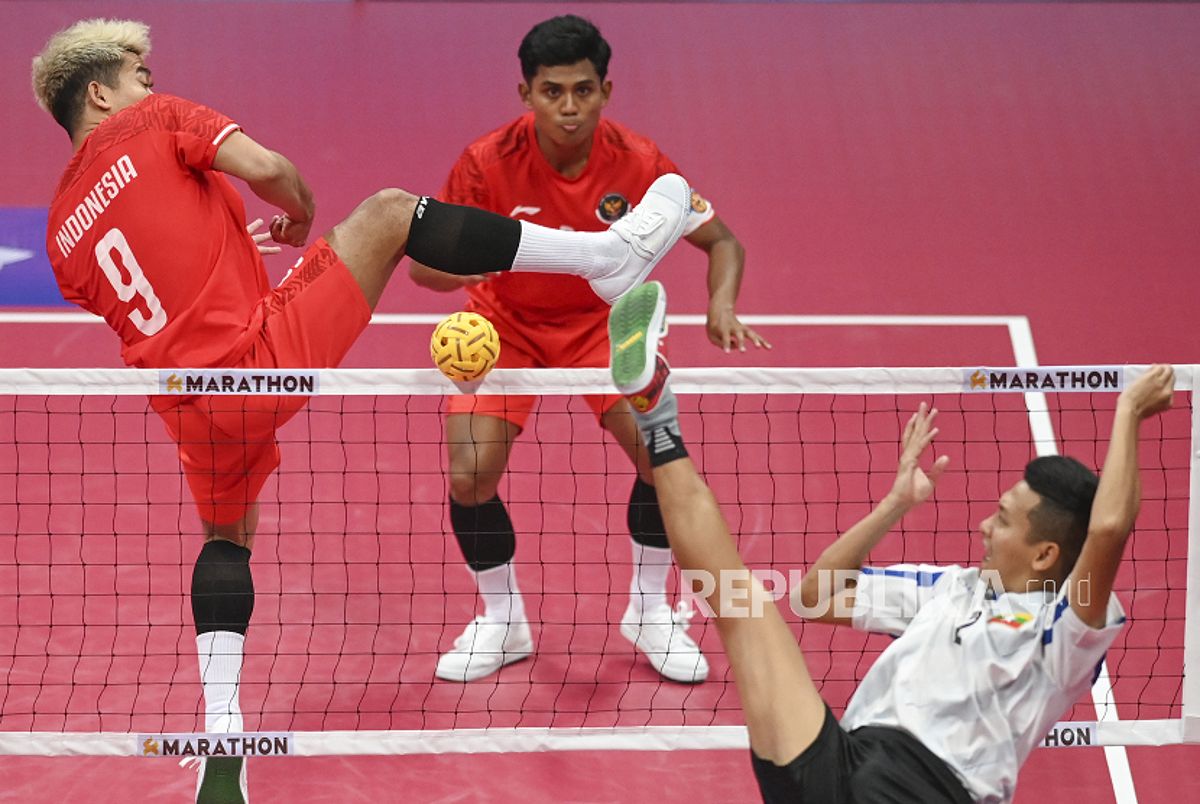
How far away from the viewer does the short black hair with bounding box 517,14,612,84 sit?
20.7 feet

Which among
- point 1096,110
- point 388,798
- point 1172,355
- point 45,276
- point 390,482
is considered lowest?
point 388,798

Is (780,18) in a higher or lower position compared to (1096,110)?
higher

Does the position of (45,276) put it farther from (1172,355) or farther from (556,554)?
(1172,355)

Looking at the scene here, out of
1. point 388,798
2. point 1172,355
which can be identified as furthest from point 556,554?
point 1172,355

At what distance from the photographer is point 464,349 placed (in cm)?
523

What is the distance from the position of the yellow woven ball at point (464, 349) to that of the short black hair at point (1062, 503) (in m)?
1.77

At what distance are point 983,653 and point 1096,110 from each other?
27.3ft

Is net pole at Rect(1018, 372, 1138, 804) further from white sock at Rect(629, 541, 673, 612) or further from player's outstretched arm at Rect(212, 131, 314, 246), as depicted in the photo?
player's outstretched arm at Rect(212, 131, 314, 246)

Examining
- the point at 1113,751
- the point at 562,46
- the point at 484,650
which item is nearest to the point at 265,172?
the point at 562,46

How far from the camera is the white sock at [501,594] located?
6.70 meters

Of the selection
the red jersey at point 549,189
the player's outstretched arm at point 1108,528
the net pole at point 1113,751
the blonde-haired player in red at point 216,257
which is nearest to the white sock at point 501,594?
the red jersey at point 549,189

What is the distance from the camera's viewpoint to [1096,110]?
11984 mm

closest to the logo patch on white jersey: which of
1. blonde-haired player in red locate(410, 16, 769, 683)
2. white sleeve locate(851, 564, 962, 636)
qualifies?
white sleeve locate(851, 564, 962, 636)

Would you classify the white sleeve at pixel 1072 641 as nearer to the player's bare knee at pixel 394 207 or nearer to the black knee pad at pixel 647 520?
the black knee pad at pixel 647 520
